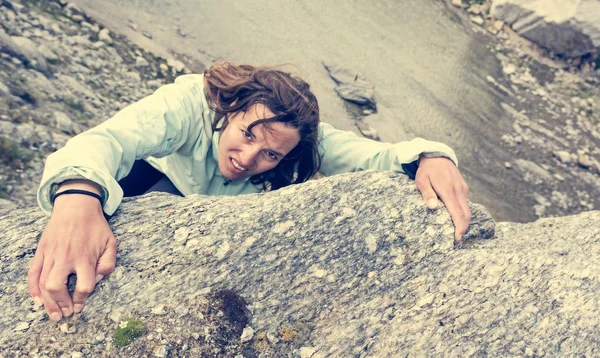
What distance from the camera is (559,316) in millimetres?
3570

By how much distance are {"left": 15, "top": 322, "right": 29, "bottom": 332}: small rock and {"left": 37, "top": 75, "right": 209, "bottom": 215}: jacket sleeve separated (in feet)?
2.39

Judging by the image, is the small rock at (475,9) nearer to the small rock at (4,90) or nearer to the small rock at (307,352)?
the small rock at (4,90)

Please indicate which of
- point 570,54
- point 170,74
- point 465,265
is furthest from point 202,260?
point 570,54

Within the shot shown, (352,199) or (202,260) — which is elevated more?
(352,199)

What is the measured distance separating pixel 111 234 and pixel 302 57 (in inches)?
416

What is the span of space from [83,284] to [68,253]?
0.78ft

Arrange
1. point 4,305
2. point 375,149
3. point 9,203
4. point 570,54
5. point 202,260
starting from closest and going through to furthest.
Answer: point 4,305
point 202,260
point 375,149
point 9,203
point 570,54

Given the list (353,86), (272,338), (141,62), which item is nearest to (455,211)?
(272,338)

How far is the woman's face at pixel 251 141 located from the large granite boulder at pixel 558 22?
46.8 ft

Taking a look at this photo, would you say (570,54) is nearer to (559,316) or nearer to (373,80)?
(373,80)

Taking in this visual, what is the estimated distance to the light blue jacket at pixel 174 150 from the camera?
2947mm

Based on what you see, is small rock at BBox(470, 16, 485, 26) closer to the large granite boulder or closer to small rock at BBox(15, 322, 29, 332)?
the large granite boulder

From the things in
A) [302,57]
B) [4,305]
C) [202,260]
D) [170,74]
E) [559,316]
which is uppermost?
[559,316]

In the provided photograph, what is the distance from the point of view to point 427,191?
12.6 feet
